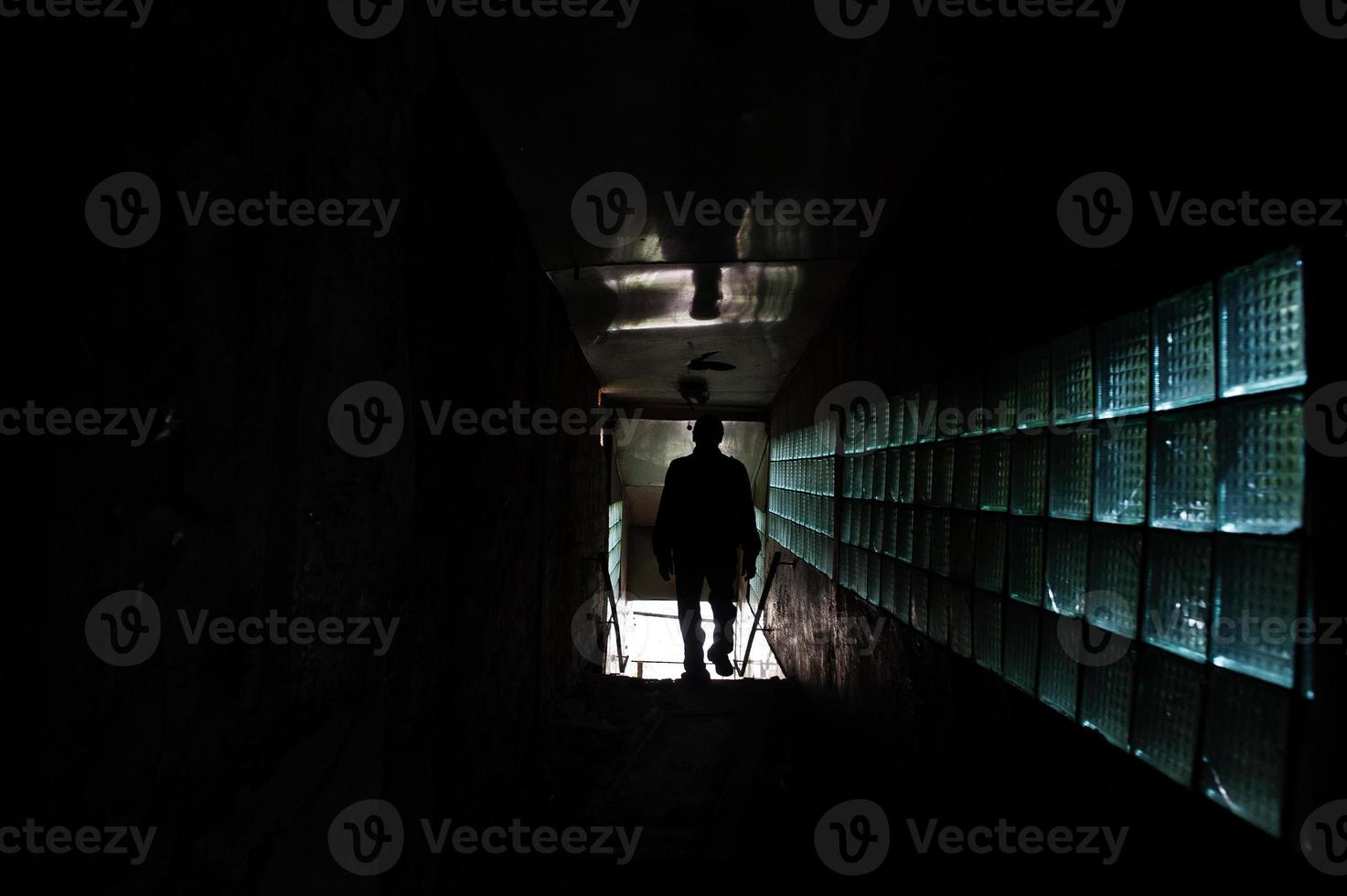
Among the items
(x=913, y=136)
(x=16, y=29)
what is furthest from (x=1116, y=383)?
(x=16, y=29)

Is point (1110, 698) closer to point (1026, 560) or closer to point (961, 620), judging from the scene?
point (1026, 560)

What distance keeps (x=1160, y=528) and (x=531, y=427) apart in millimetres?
2102

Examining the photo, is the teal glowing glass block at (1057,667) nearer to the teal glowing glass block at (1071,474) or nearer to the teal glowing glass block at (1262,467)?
the teal glowing glass block at (1071,474)

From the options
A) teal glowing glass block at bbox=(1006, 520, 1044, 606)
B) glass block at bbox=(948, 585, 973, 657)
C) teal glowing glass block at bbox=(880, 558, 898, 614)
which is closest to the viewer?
teal glowing glass block at bbox=(1006, 520, 1044, 606)

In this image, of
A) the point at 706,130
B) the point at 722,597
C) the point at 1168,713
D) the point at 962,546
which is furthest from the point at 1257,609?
the point at 722,597

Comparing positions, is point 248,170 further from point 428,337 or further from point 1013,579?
point 1013,579

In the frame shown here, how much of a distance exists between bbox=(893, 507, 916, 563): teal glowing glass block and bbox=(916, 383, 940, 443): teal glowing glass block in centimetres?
26

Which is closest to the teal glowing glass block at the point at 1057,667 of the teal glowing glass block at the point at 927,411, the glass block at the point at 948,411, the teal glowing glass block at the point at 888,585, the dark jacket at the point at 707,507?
the glass block at the point at 948,411

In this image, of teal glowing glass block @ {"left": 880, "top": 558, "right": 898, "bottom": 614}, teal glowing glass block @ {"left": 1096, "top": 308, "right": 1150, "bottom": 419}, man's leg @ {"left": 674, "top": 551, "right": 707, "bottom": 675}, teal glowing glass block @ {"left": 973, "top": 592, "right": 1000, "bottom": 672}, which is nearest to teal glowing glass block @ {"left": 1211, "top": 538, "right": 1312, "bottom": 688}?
teal glowing glass block @ {"left": 1096, "top": 308, "right": 1150, "bottom": 419}

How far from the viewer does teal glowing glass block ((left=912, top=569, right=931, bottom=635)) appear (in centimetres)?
187

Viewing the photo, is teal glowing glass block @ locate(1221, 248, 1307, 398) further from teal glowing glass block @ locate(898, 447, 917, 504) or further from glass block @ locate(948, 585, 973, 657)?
teal glowing glass block @ locate(898, 447, 917, 504)

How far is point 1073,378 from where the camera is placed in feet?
3.92

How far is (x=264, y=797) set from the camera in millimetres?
875

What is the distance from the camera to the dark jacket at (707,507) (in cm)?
369
